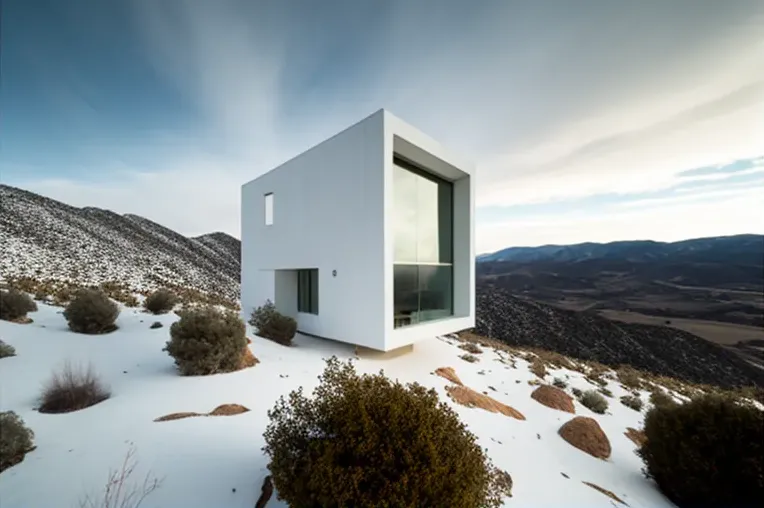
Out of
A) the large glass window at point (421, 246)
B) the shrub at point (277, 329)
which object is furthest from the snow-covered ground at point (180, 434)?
the large glass window at point (421, 246)

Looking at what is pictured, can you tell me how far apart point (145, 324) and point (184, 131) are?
4.43 meters

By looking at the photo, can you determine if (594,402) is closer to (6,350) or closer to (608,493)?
(608,493)

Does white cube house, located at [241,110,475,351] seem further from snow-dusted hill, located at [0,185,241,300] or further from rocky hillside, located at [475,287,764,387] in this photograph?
rocky hillside, located at [475,287,764,387]

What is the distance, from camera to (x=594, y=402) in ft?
22.1

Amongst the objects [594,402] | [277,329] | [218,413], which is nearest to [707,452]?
[594,402]

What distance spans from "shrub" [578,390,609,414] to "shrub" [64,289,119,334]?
9192 mm

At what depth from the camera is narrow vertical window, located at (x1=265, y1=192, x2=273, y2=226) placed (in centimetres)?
964

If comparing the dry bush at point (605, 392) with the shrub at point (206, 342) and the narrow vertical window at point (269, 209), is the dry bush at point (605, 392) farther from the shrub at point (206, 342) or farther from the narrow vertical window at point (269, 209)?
the narrow vertical window at point (269, 209)

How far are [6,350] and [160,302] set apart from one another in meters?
3.95

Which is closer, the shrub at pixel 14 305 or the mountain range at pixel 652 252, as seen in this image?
the shrub at pixel 14 305

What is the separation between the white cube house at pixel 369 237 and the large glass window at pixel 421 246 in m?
0.03

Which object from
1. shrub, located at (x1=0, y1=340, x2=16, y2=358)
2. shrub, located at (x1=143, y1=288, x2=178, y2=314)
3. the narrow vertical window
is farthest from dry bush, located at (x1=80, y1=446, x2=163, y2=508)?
the narrow vertical window

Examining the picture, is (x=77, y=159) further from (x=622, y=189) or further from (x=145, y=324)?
(x=622, y=189)

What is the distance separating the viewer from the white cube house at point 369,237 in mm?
6340
